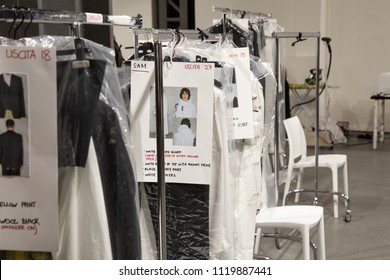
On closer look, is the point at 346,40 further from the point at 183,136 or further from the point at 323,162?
the point at 183,136

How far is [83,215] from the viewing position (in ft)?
4.60

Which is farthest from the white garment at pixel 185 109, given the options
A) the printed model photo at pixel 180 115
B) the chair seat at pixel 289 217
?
the chair seat at pixel 289 217

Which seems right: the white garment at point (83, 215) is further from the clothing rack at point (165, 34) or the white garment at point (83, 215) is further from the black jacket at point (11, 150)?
the clothing rack at point (165, 34)

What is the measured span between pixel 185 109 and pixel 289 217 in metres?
1.22

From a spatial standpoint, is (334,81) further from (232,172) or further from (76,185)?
(76,185)

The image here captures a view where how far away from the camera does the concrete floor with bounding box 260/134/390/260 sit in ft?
12.0

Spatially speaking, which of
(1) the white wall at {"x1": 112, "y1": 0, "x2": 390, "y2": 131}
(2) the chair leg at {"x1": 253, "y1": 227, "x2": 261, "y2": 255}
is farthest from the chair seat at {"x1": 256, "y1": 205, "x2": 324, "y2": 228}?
(1) the white wall at {"x1": 112, "y1": 0, "x2": 390, "y2": 131}

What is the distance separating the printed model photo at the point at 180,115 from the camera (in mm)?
1928

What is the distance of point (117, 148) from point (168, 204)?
807 millimetres

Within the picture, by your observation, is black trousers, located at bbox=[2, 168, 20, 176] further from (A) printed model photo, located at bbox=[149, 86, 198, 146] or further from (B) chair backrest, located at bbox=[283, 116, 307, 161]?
(B) chair backrest, located at bbox=[283, 116, 307, 161]

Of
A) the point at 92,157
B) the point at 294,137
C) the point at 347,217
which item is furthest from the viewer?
the point at 347,217

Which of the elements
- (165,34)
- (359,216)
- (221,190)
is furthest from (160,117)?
(359,216)

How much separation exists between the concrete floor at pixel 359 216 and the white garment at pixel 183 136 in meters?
1.91
